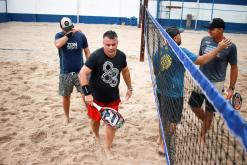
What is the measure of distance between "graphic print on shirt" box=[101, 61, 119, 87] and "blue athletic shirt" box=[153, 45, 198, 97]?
2.44 feet

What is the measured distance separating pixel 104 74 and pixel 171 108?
1.20m

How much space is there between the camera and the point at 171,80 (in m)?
4.56

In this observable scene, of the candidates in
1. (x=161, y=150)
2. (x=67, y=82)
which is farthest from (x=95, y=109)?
(x=161, y=150)

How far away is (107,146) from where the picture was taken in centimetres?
497

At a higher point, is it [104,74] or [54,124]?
[104,74]

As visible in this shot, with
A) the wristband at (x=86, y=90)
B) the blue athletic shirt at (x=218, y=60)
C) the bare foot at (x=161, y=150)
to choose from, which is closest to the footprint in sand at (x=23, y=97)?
the wristband at (x=86, y=90)

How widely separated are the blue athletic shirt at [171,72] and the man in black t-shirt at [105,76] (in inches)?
25.7

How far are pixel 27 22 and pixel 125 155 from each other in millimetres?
23013

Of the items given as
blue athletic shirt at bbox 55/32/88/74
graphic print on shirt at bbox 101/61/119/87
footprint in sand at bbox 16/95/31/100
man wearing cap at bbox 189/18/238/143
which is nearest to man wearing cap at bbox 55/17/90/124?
blue athletic shirt at bbox 55/32/88/74

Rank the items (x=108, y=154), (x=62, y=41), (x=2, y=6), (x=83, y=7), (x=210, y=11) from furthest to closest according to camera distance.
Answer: (x=210, y=11), (x=83, y=7), (x=2, y=6), (x=62, y=41), (x=108, y=154)

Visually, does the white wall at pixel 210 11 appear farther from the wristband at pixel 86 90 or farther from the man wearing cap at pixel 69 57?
the wristband at pixel 86 90

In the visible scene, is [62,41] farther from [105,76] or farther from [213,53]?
[213,53]

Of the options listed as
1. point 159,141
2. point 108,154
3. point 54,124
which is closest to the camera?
point 108,154

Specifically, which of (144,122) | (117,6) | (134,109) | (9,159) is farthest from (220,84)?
(117,6)
